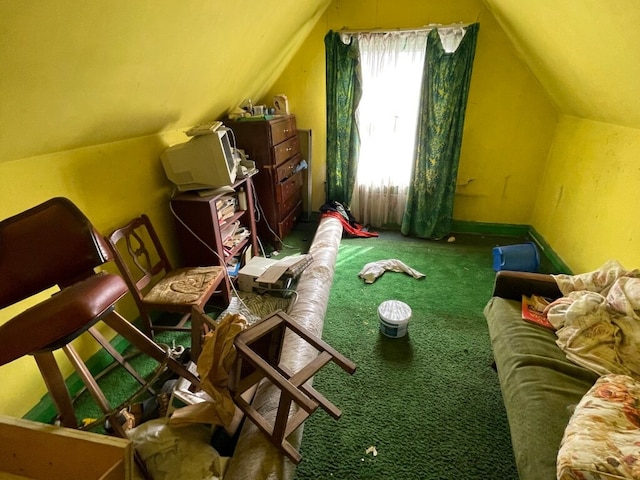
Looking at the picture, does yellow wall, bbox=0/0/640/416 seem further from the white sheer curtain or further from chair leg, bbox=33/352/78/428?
chair leg, bbox=33/352/78/428

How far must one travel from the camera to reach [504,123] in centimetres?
304

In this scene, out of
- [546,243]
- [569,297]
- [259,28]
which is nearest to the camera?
[569,297]

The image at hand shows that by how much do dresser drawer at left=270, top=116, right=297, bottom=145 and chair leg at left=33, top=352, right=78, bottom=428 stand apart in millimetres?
2178

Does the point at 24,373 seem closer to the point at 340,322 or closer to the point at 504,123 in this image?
the point at 340,322

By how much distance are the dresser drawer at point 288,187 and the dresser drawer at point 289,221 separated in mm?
206

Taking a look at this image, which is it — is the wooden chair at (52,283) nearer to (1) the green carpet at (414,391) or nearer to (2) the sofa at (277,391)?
(2) the sofa at (277,391)

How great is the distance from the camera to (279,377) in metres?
1.06

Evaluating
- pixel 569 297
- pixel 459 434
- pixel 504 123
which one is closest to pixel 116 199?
pixel 459 434

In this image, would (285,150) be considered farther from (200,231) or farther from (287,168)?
(200,231)

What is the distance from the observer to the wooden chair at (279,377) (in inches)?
42.1

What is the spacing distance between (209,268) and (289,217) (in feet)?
4.35

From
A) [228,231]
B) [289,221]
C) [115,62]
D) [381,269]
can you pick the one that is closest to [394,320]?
[381,269]

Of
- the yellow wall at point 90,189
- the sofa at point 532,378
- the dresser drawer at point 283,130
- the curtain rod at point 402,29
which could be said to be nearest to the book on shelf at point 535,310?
the sofa at point 532,378

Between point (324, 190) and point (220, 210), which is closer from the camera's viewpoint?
point (220, 210)
